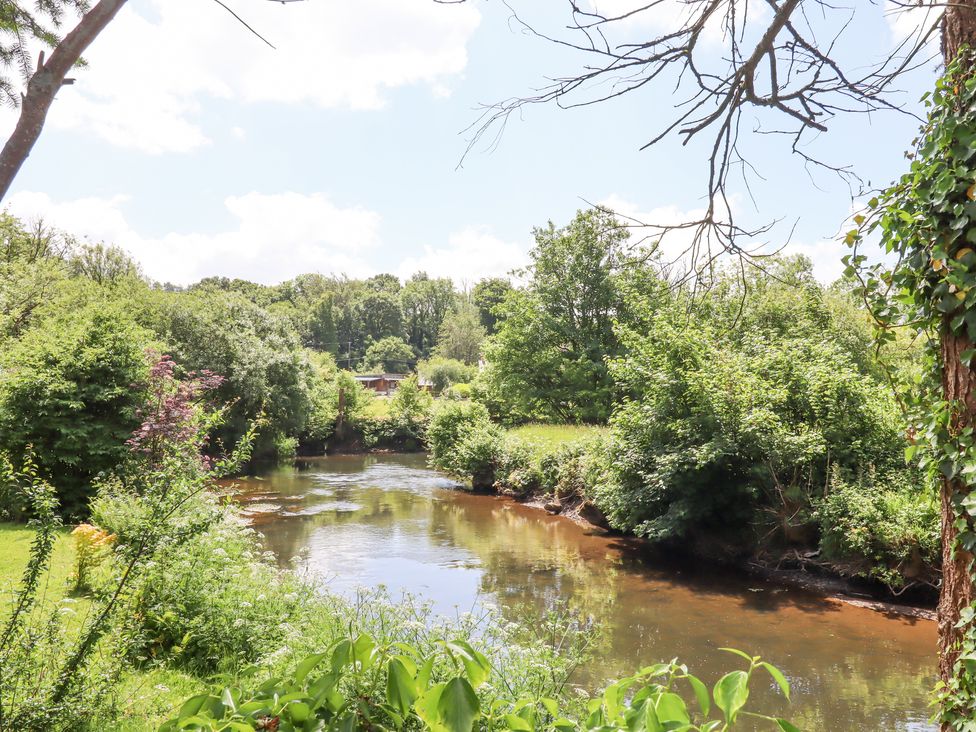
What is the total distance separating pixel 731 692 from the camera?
1.23 meters

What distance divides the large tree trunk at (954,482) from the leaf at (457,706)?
7.50 ft

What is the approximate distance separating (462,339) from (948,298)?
67516mm

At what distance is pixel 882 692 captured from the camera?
700 cm

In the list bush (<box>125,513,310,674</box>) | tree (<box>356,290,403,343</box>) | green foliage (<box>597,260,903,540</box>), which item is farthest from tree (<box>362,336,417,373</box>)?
bush (<box>125,513,310,674</box>)

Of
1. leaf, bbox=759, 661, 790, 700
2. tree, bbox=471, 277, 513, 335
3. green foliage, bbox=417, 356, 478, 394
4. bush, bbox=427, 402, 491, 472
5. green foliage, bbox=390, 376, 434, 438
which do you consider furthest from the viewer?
green foliage, bbox=417, 356, 478, 394

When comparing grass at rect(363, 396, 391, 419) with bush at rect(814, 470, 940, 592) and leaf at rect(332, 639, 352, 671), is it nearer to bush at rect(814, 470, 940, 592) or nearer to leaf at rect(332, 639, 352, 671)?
bush at rect(814, 470, 940, 592)

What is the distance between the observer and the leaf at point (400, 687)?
4.28ft

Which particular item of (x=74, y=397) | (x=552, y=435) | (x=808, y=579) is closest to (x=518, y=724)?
(x=808, y=579)

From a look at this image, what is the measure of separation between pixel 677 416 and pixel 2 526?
1208 centimetres

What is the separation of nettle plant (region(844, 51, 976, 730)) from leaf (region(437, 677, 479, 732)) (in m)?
2.20

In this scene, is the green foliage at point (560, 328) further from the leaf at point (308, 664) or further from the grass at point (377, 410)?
the leaf at point (308, 664)

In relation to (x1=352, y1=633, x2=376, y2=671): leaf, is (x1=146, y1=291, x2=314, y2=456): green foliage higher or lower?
higher

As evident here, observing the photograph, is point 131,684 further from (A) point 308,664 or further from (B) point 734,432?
(B) point 734,432

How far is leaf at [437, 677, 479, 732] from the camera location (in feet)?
4.04
